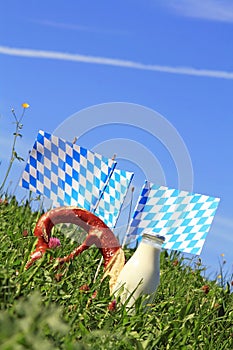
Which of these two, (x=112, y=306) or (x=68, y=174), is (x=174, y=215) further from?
(x=112, y=306)

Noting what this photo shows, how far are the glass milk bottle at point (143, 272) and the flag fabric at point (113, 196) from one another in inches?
76.4

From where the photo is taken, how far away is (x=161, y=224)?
6.75 meters

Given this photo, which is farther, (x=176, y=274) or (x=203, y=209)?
(x=203, y=209)

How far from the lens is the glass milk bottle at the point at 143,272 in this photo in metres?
4.16

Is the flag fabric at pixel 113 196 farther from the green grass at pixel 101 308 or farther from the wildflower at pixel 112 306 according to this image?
the wildflower at pixel 112 306

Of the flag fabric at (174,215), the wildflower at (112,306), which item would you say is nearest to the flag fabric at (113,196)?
the flag fabric at (174,215)

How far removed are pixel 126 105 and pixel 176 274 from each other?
1709mm

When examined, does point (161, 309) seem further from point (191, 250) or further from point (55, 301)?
point (191, 250)

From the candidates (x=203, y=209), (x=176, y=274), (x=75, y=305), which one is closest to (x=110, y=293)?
(x=75, y=305)

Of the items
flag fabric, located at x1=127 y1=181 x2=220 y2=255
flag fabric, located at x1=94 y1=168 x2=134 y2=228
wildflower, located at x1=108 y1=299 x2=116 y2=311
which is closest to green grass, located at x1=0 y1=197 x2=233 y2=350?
wildflower, located at x1=108 y1=299 x2=116 y2=311

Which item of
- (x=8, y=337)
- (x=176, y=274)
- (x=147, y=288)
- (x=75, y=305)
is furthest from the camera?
(x=176, y=274)

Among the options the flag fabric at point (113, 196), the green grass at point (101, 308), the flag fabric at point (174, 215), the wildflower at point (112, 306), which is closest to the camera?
the green grass at point (101, 308)

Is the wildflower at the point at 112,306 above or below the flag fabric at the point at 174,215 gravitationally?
below

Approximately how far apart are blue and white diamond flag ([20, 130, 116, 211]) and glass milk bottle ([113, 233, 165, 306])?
6.66ft
